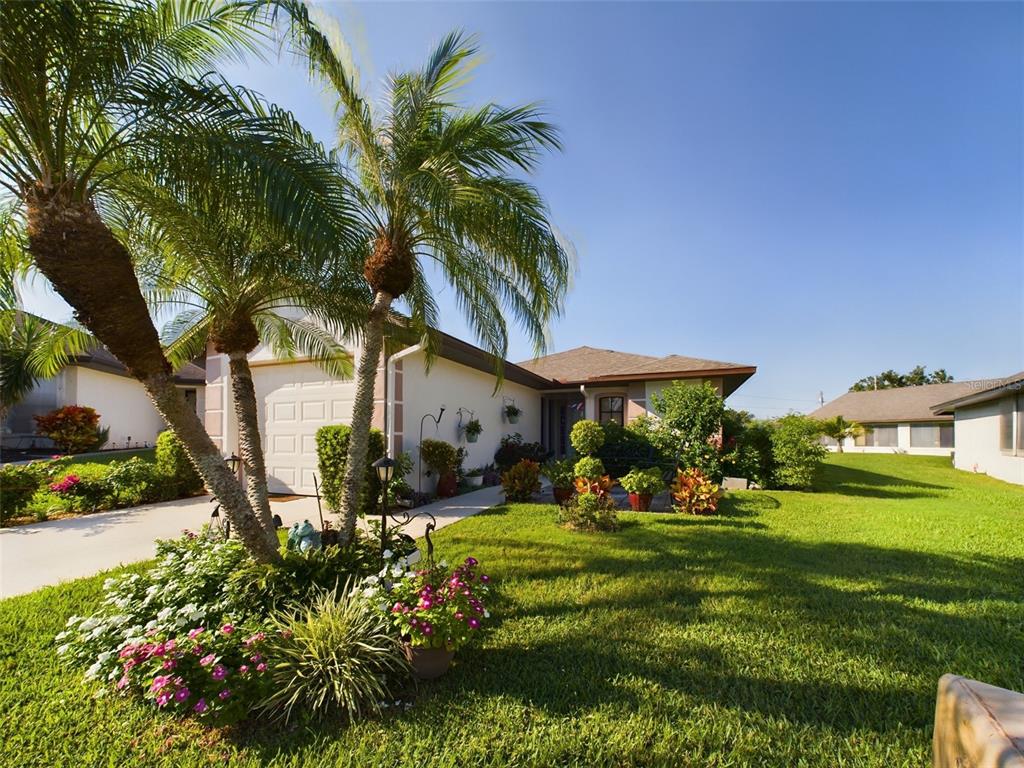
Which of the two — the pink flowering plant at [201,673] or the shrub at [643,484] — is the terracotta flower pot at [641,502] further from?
the pink flowering plant at [201,673]

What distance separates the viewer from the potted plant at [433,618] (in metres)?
3.05

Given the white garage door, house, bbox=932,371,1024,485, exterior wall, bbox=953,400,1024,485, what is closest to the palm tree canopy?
the white garage door

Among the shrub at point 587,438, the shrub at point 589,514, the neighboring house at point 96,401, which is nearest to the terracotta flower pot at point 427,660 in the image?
the shrub at point 589,514

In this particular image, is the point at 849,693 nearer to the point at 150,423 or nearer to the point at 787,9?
the point at 787,9

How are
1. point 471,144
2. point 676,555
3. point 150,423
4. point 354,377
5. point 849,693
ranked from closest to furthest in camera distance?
point 849,693
point 471,144
point 676,555
point 354,377
point 150,423

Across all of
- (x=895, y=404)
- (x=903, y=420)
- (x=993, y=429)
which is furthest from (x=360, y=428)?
(x=895, y=404)

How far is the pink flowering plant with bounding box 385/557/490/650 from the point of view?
304 cm

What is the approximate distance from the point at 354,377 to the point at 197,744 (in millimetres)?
7298

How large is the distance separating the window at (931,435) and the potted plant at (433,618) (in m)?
39.3

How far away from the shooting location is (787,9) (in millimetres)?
6289

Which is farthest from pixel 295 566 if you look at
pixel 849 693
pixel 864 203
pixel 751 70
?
pixel 864 203

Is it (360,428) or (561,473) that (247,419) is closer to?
(360,428)

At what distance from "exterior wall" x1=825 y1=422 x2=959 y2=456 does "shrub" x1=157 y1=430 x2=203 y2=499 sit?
33203mm

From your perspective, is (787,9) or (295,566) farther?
(787,9)
